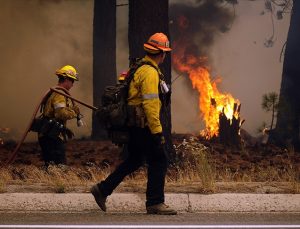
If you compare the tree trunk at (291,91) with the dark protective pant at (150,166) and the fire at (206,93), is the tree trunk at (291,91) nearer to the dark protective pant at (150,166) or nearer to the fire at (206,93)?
the fire at (206,93)

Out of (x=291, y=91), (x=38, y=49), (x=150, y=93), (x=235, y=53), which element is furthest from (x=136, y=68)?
(x=38, y=49)

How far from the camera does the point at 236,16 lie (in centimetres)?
1583

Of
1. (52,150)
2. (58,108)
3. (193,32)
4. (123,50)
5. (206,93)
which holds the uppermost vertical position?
(193,32)

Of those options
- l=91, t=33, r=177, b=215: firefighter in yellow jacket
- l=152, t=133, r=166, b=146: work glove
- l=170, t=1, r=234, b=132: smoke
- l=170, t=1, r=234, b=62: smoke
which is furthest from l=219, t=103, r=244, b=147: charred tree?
l=152, t=133, r=166, b=146: work glove

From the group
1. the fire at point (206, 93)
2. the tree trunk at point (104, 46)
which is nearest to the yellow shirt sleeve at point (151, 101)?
the fire at point (206, 93)

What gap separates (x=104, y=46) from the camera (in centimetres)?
1608

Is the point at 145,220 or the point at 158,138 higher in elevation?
the point at 158,138

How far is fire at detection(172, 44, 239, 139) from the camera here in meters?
15.3

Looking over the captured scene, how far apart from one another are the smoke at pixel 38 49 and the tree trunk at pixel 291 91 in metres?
3.34

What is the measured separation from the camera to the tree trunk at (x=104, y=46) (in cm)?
1602

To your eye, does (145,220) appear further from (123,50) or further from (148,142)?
(123,50)

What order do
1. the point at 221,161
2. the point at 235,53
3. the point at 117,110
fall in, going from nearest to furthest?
the point at 117,110
the point at 221,161
the point at 235,53

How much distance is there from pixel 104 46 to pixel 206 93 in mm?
2016

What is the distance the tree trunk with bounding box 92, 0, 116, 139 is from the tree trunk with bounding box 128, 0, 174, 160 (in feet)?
12.1
